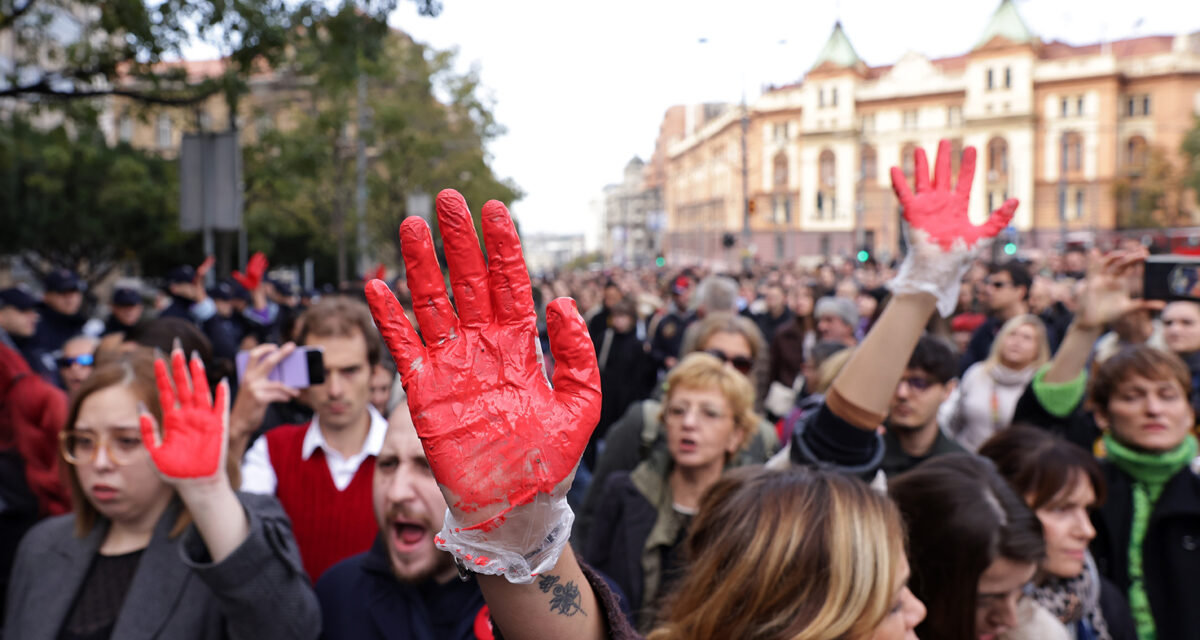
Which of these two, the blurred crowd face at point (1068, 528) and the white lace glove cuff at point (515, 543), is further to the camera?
the blurred crowd face at point (1068, 528)

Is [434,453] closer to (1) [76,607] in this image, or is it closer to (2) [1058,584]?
(1) [76,607]

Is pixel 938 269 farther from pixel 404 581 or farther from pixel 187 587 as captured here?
pixel 187 587

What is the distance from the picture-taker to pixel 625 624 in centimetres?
153

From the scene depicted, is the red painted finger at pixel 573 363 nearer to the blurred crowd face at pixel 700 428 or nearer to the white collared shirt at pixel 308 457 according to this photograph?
the white collared shirt at pixel 308 457

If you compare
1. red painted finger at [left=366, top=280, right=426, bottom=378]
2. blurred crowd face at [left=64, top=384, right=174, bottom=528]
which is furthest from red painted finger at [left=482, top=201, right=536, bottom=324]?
blurred crowd face at [left=64, top=384, right=174, bottom=528]

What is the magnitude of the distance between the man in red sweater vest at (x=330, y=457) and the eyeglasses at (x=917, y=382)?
2.05 meters

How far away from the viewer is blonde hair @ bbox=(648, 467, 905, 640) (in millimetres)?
1851

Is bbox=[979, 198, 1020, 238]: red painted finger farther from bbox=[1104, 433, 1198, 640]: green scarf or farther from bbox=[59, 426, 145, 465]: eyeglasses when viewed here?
bbox=[59, 426, 145, 465]: eyeglasses

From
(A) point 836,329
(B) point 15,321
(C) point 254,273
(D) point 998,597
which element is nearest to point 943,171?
(D) point 998,597

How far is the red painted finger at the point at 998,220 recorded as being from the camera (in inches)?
99.5

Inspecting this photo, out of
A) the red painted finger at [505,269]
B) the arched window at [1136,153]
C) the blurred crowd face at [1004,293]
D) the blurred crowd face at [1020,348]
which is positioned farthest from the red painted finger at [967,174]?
the arched window at [1136,153]

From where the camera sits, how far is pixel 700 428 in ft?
12.0

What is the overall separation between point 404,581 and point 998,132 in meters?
70.0

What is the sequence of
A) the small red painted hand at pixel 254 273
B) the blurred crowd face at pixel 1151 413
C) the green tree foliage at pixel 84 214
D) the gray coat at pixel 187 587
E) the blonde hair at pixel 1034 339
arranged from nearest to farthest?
1. the gray coat at pixel 187 587
2. the blurred crowd face at pixel 1151 413
3. the blonde hair at pixel 1034 339
4. the small red painted hand at pixel 254 273
5. the green tree foliage at pixel 84 214
